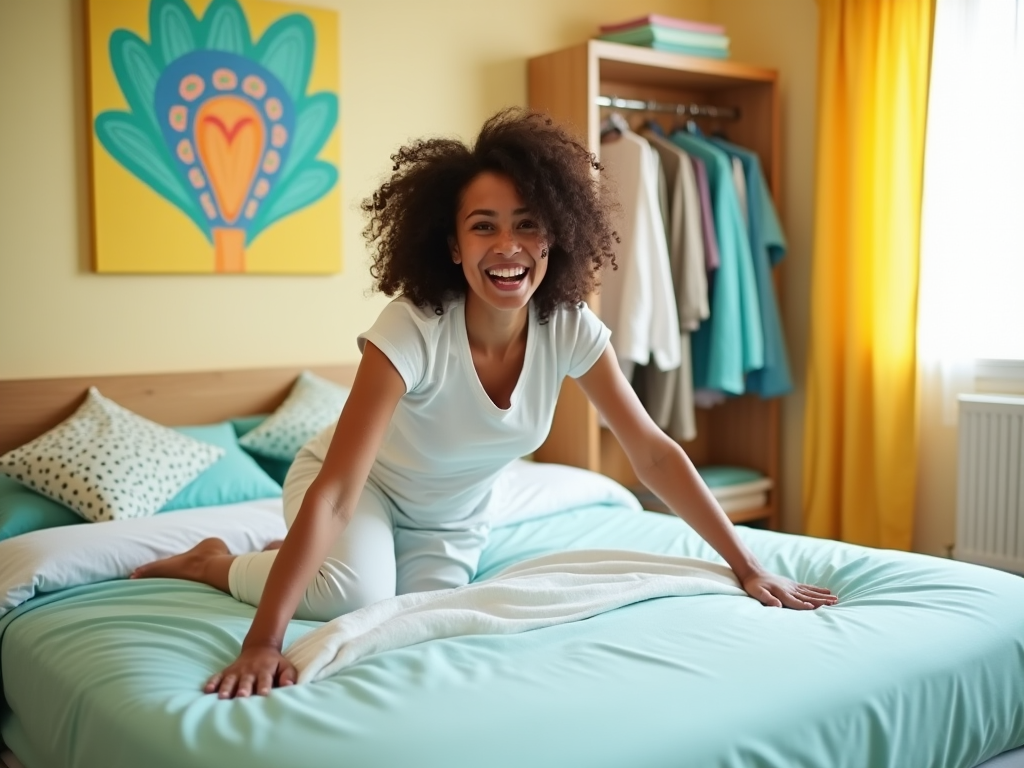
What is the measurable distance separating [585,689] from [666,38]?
2.66 m

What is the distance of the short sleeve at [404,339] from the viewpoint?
69.2 inches

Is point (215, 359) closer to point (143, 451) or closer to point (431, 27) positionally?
point (143, 451)

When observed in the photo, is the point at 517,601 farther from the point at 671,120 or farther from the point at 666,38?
the point at 671,120

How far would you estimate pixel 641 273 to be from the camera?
11.0 feet

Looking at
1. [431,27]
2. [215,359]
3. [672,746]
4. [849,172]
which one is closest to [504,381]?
[672,746]

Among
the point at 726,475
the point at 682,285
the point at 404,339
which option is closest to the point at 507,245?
the point at 404,339

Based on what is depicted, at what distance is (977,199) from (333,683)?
2.62 meters

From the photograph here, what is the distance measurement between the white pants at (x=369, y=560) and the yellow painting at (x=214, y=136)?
3.59ft

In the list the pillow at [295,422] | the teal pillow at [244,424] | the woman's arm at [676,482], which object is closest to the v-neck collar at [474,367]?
the woman's arm at [676,482]

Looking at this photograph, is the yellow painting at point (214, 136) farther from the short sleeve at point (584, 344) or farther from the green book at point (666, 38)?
the short sleeve at point (584, 344)

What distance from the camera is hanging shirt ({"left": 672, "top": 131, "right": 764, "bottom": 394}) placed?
353cm

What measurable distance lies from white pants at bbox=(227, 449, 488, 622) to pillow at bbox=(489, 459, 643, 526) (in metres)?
0.38

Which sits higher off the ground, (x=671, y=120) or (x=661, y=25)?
(x=661, y=25)

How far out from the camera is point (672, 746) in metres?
1.27
